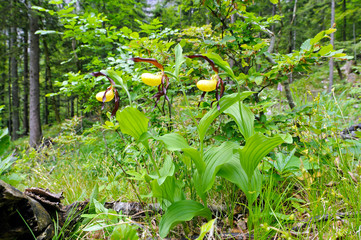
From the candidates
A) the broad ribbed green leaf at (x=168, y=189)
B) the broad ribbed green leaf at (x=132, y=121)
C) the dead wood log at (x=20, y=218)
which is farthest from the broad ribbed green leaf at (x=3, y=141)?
the broad ribbed green leaf at (x=168, y=189)

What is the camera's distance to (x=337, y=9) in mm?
11727

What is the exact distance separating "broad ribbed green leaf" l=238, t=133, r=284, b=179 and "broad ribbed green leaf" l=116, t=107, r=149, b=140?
1.60 ft

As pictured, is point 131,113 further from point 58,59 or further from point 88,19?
point 58,59

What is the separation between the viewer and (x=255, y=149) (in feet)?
3.06

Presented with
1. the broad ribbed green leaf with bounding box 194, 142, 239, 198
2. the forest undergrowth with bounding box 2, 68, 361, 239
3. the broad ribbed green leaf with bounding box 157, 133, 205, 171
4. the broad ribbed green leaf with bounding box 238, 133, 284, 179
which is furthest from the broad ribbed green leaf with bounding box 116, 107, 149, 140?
the broad ribbed green leaf with bounding box 238, 133, 284, 179

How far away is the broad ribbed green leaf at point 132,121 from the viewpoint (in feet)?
3.06

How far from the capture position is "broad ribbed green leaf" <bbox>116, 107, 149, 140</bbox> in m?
0.93

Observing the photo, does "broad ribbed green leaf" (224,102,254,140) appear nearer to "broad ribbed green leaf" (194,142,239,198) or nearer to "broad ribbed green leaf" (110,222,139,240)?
"broad ribbed green leaf" (194,142,239,198)

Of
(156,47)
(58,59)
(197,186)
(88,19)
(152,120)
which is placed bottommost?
(197,186)

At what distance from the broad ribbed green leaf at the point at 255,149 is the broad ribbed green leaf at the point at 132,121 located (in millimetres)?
487

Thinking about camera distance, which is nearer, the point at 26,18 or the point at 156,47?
the point at 156,47

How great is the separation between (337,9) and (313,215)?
15.5 metres

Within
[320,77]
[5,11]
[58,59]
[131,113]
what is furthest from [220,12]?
[320,77]

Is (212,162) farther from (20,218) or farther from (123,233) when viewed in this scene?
(20,218)
